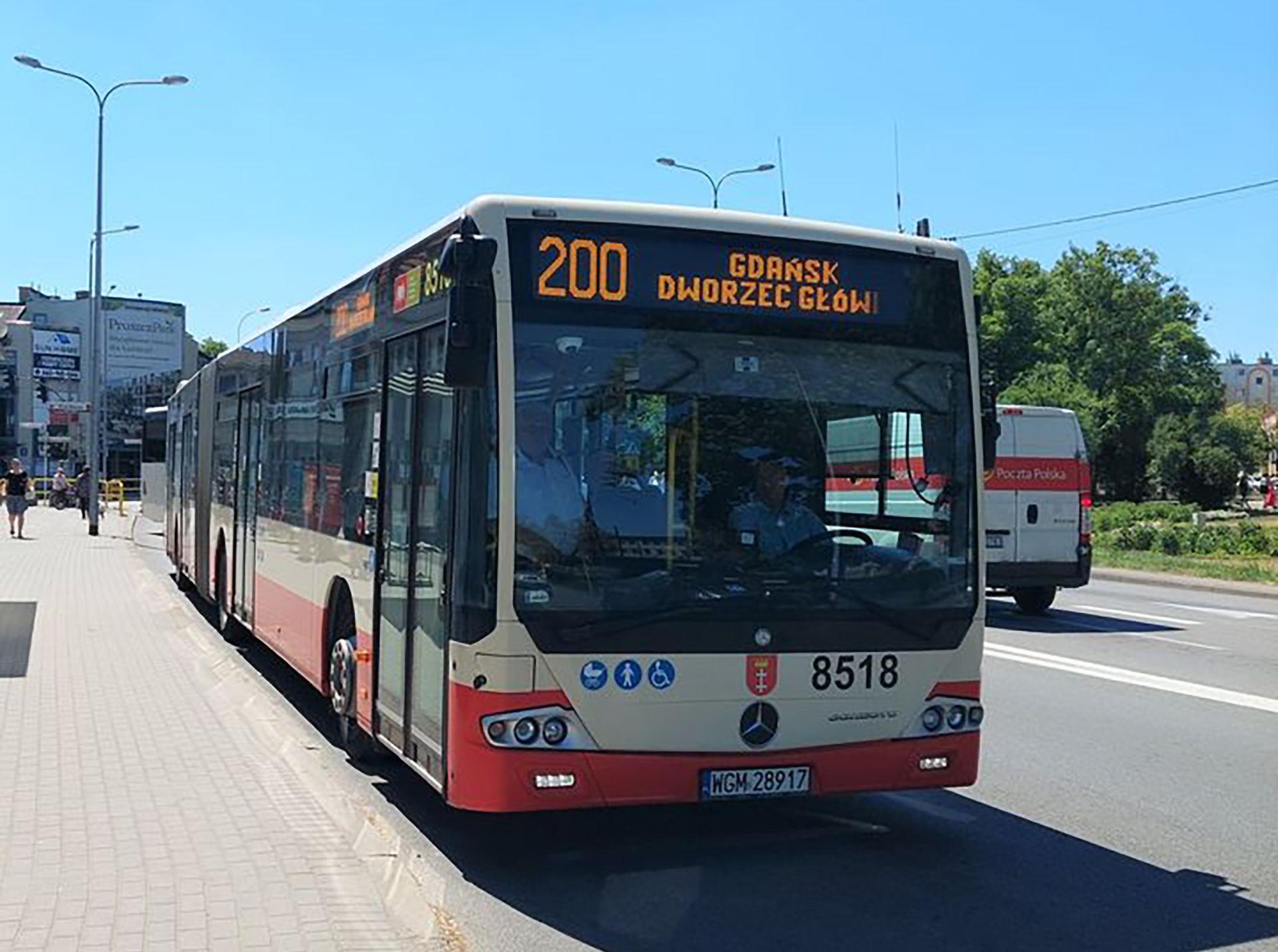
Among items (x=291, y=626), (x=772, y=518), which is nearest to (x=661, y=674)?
(x=772, y=518)

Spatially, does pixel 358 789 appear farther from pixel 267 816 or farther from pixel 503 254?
pixel 503 254

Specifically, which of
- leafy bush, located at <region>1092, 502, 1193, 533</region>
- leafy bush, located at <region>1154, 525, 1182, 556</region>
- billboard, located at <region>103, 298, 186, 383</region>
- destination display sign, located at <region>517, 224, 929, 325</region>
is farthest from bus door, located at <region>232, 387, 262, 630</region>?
billboard, located at <region>103, 298, 186, 383</region>

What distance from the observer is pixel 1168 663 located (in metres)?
14.2

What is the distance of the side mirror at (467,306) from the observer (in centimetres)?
600

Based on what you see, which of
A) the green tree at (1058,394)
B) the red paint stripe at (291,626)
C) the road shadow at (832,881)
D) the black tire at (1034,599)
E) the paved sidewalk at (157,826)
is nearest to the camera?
the paved sidewalk at (157,826)

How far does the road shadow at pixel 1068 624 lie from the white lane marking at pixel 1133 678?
198 cm

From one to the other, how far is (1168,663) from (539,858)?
31.0ft

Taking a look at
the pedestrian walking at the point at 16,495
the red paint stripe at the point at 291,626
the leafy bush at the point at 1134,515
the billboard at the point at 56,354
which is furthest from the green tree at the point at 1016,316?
the red paint stripe at the point at 291,626

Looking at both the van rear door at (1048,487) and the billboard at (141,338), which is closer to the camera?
the van rear door at (1048,487)

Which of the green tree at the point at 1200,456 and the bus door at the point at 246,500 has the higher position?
the green tree at the point at 1200,456

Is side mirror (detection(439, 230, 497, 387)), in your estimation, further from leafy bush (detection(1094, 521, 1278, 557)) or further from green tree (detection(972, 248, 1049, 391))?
green tree (detection(972, 248, 1049, 391))

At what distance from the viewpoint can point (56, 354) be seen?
84.2 meters

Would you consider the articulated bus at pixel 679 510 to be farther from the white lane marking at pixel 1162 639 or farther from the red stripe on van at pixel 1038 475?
the red stripe on van at pixel 1038 475

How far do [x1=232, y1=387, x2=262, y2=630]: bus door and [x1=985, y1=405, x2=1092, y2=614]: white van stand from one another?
29.9 ft
